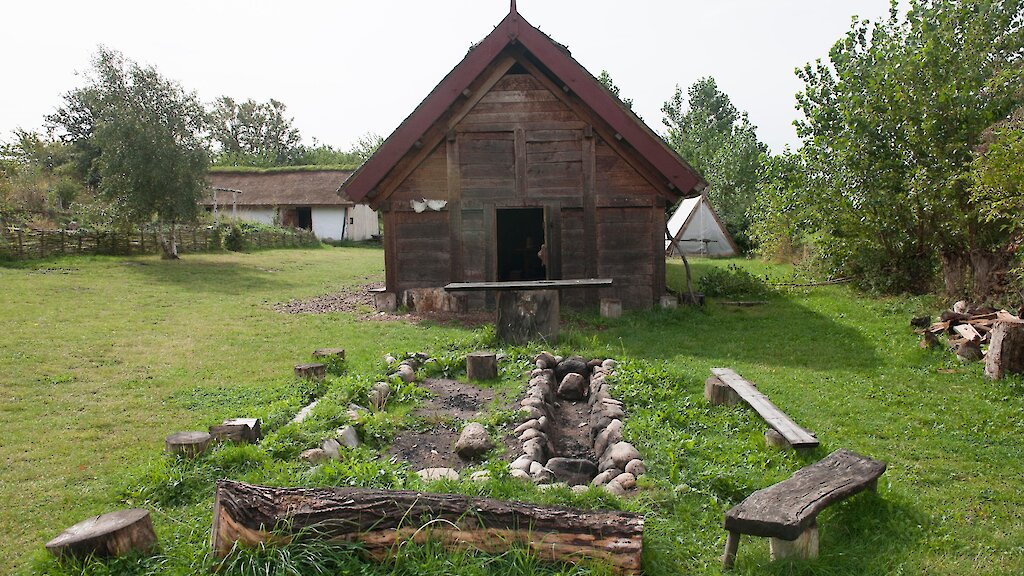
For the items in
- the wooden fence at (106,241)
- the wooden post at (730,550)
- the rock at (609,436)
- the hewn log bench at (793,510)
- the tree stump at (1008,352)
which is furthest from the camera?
the wooden fence at (106,241)

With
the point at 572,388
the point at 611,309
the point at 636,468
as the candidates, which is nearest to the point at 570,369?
the point at 572,388

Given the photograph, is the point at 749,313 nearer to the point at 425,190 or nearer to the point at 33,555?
the point at 425,190

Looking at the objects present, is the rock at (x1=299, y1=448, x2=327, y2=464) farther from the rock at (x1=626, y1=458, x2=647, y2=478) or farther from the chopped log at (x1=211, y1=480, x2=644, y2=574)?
the rock at (x1=626, y1=458, x2=647, y2=478)

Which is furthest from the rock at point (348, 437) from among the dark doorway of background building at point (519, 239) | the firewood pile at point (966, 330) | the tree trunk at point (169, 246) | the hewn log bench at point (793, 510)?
the tree trunk at point (169, 246)

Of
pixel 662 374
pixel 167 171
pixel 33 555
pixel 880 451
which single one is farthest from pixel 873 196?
pixel 167 171

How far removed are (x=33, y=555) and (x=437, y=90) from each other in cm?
1024

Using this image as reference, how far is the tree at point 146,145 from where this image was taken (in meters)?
22.3

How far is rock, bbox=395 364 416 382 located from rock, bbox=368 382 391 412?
1.86 ft

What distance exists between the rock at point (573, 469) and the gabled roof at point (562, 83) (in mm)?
8120

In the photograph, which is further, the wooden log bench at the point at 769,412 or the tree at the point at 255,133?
the tree at the point at 255,133

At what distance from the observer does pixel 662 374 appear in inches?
294

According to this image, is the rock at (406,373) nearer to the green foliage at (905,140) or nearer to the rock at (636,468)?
the rock at (636,468)

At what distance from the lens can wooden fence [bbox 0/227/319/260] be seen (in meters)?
19.6

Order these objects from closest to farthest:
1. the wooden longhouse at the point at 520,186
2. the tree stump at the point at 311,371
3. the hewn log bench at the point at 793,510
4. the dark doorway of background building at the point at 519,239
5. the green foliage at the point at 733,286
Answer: the hewn log bench at the point at 793,510, the tree stump at the point at 311,371, the wooden longhouse at the point at 520,186, the green foliage at the point at 733,286, the dark doorway of background building at the point at 519,239
